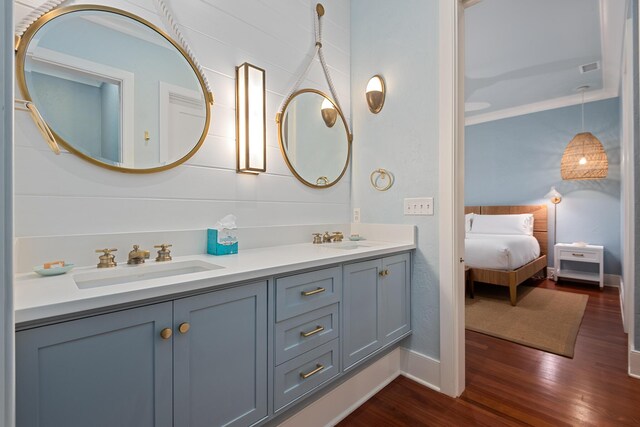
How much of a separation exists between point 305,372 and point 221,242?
0.74m

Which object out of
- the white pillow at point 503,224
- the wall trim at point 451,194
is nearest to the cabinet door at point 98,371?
the wall trim at point 451,194

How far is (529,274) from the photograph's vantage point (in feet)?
12.7

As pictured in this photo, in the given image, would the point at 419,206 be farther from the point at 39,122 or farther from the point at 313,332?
the point at 39,122

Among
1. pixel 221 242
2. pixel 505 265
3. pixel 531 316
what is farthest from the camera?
pixel 505 265

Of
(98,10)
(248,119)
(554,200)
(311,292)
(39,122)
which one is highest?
(98,10)

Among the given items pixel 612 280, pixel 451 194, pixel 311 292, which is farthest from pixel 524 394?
pixel 612 280

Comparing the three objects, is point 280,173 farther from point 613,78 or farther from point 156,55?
point 613,78

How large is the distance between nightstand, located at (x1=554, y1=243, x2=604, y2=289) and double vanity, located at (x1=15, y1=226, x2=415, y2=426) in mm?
4097

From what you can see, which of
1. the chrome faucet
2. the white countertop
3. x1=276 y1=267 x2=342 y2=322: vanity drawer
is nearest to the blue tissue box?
the white countertop

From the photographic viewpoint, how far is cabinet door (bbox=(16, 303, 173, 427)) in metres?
0.74

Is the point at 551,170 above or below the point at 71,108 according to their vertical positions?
above

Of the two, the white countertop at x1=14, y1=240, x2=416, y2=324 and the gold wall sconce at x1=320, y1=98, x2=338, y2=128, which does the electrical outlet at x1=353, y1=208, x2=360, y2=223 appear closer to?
the gold wall sconce at x1=320, y1=98, x2=338, y2=128

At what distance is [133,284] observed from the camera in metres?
0.94

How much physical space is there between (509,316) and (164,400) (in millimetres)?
3236
